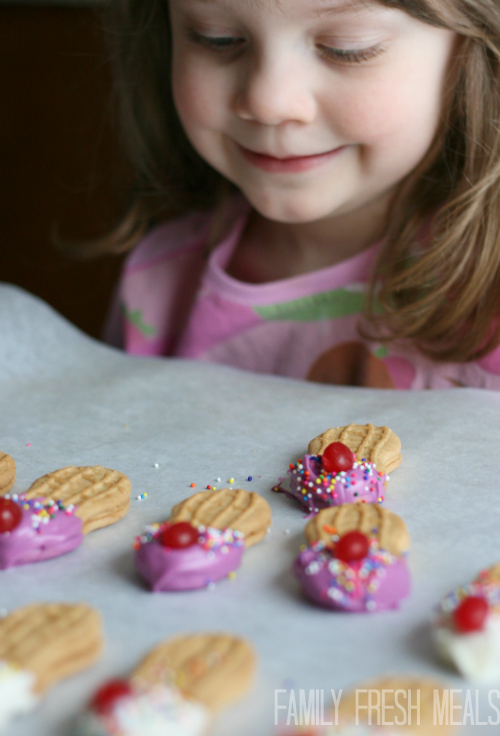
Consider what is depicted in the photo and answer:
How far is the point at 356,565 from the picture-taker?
2.06ft

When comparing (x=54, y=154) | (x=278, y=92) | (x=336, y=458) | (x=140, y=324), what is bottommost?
(x=140, y=324)

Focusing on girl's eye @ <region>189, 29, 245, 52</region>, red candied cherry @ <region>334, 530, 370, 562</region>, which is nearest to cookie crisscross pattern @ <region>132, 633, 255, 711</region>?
red candied cherry @ <region>334, 530, 370, 562</region>

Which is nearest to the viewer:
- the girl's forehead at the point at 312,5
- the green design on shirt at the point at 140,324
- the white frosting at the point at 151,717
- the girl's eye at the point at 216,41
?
the white frosting at the point at 151,717

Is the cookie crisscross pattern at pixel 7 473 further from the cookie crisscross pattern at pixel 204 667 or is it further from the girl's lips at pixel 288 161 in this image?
the girl's lips at pixel 288 161

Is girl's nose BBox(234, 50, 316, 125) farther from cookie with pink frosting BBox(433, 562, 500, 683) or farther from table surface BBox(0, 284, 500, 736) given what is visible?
cookie with pink frosting BBox(433, 562, 500, 683)

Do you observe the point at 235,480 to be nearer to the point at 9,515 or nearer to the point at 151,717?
the point at 9,515

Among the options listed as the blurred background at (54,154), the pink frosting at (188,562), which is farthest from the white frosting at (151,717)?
the blurred background at (54,154)

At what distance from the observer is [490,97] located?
1.10m

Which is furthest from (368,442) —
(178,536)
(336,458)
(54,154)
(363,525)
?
(54,154)

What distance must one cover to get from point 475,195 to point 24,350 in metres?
0.71

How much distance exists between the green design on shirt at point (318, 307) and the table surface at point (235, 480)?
23cm

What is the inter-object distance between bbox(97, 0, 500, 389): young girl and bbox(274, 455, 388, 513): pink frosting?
1.41ft

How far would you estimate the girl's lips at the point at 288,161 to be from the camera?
1128 mm

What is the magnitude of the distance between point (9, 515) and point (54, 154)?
1762 millimetres
